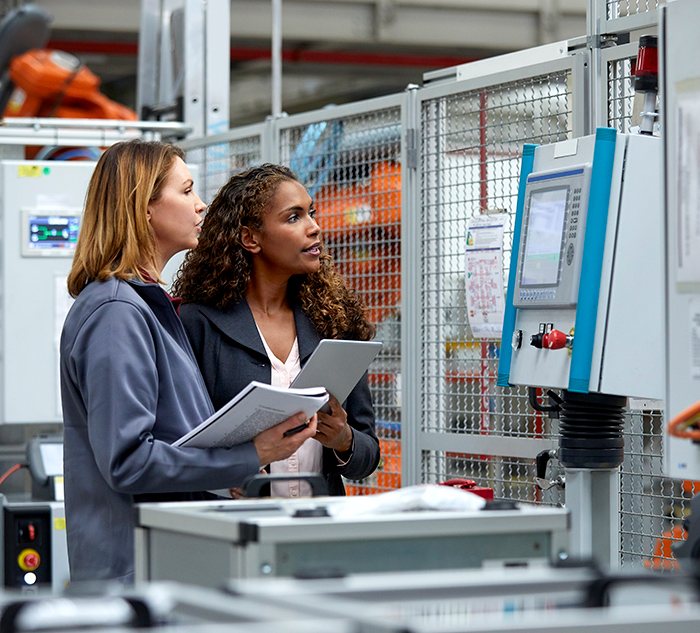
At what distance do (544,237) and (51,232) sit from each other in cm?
295

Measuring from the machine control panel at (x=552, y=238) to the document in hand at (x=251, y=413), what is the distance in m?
0.59

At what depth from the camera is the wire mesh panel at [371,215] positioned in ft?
14.6

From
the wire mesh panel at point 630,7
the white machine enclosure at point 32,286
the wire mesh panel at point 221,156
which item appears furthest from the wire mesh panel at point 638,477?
the white machine enclosure at point 32,286

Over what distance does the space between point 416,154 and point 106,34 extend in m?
11.2

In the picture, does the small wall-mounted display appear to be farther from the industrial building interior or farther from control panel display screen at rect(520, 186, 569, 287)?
control panel display screen at rect(520, 186, 569, 287)

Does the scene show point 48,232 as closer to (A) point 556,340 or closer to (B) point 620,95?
(B) point 620,95

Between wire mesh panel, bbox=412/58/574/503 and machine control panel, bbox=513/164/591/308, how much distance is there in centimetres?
56

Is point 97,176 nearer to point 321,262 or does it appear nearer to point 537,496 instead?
point 321,262

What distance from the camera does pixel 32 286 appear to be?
5500mm

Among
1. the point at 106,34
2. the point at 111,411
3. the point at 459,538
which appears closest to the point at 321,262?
the point at 111,411

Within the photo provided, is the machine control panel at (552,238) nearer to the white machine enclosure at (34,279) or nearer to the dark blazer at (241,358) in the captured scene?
the dark blazer at (241,358)

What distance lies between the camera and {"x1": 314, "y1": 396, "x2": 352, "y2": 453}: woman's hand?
3250 mm

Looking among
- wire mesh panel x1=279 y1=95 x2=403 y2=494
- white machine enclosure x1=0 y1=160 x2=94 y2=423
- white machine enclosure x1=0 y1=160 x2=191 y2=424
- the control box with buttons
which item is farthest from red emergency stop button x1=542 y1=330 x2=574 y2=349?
white machine enclosure x1=0 y1=160 x2=94 y2=423

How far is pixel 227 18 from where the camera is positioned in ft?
19.3
